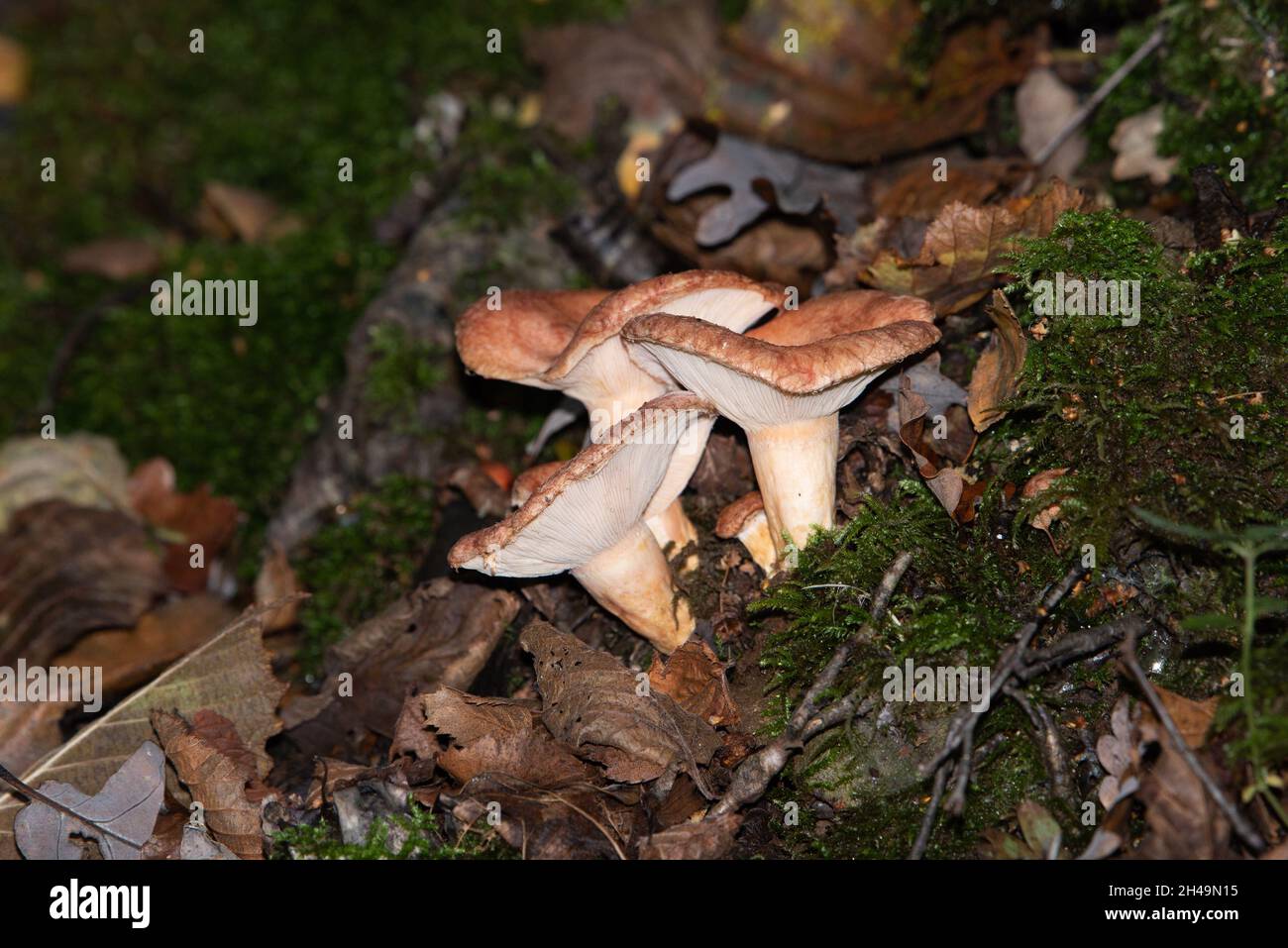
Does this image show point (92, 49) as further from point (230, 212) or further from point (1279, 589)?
point (1279, 589)

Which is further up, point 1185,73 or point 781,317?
point 1185,73

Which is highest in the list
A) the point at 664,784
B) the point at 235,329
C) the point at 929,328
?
the point at 235,329

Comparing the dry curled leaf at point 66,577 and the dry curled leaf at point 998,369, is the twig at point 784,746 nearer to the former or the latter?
the dry curled leaf at point 998,369

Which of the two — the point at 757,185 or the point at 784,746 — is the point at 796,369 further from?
the point at 757,185

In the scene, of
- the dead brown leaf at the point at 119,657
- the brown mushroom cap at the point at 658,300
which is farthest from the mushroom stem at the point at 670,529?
the dead brown leaf at the point at 119,657

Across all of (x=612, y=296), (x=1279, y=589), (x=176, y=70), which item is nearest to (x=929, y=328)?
(x=612, y=296)
